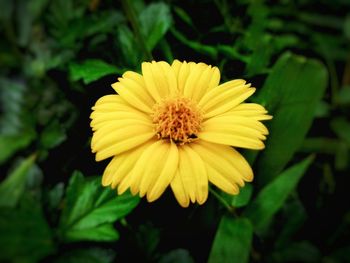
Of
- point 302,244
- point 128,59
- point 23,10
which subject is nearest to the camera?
point 128,59

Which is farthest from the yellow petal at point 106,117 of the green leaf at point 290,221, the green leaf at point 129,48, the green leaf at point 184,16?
the green leaf at point 290,221

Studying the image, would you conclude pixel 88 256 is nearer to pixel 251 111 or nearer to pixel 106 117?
pixel 106 117

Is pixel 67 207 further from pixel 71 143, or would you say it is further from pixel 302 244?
pixel 302 244

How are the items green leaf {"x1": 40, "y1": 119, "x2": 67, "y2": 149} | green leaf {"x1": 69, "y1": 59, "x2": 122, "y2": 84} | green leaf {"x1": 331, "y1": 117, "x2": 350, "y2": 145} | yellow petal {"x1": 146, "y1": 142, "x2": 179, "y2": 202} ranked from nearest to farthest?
yellow petal {"x1": 146, "y1": 142, "x2": 179, "y2": 202} → green leaf {"x1": 69, "y1": 59, "x2": 122, "y2": 84} → green leaf {"x1": 40, "y1": 119, "x2": 67, "y2": 149} → green leaf {"x1": 331, "y1": 117, "x2": 350, "y2": 145}

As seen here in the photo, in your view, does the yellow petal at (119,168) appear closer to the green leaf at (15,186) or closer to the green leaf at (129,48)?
the green leaf at (129,48)

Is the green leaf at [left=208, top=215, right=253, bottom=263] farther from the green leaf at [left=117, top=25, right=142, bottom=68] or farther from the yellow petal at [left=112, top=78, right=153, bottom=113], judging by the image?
the green leaf at [left=117, top=25, right=142, bottom=68]

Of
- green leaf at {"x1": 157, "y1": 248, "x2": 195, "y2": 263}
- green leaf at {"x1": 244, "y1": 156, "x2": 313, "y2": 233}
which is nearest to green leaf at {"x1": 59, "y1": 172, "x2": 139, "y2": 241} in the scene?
green leaf at {"x1": 157, "y1": 248, "x2": 195, "y2": 263}

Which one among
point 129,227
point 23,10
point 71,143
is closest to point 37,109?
point 71,143
